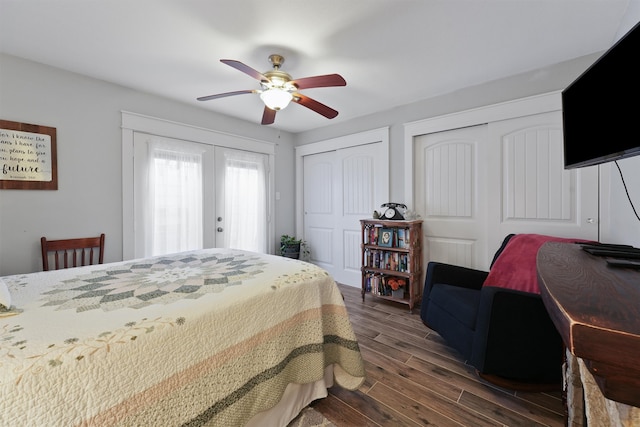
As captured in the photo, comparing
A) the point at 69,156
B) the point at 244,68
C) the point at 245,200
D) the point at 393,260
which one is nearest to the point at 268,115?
the point at 244,68

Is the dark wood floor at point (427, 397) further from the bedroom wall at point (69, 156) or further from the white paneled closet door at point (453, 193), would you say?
the bedroom wall at point (69, 156)

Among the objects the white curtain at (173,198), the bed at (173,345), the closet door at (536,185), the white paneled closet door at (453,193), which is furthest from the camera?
the white curtain at (173,198)

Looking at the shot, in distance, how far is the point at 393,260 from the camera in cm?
305

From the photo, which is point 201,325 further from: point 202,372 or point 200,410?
point 200,410

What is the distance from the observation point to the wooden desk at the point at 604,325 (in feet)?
1.19

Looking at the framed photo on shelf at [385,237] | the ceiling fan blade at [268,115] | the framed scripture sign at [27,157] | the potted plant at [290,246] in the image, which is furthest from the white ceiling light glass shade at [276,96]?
the potted plant at [290,246]

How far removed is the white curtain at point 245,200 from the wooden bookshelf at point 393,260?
1.64 metres

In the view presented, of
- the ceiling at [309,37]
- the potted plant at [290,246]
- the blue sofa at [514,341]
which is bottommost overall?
the blue sofa at [514,341]

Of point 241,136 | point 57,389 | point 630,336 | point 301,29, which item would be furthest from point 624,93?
point 241,136

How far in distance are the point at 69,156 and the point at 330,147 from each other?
300 centimetres

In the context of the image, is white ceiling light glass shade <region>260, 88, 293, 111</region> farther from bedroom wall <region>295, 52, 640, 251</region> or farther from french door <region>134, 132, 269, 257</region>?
bedroom wall <region>295, 52, 640, 251</region>

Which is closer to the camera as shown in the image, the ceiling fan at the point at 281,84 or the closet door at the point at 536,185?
the ceiling fan at the point at 281,84

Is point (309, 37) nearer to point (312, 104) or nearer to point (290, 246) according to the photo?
point (312, 104)

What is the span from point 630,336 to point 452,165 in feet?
9.42
